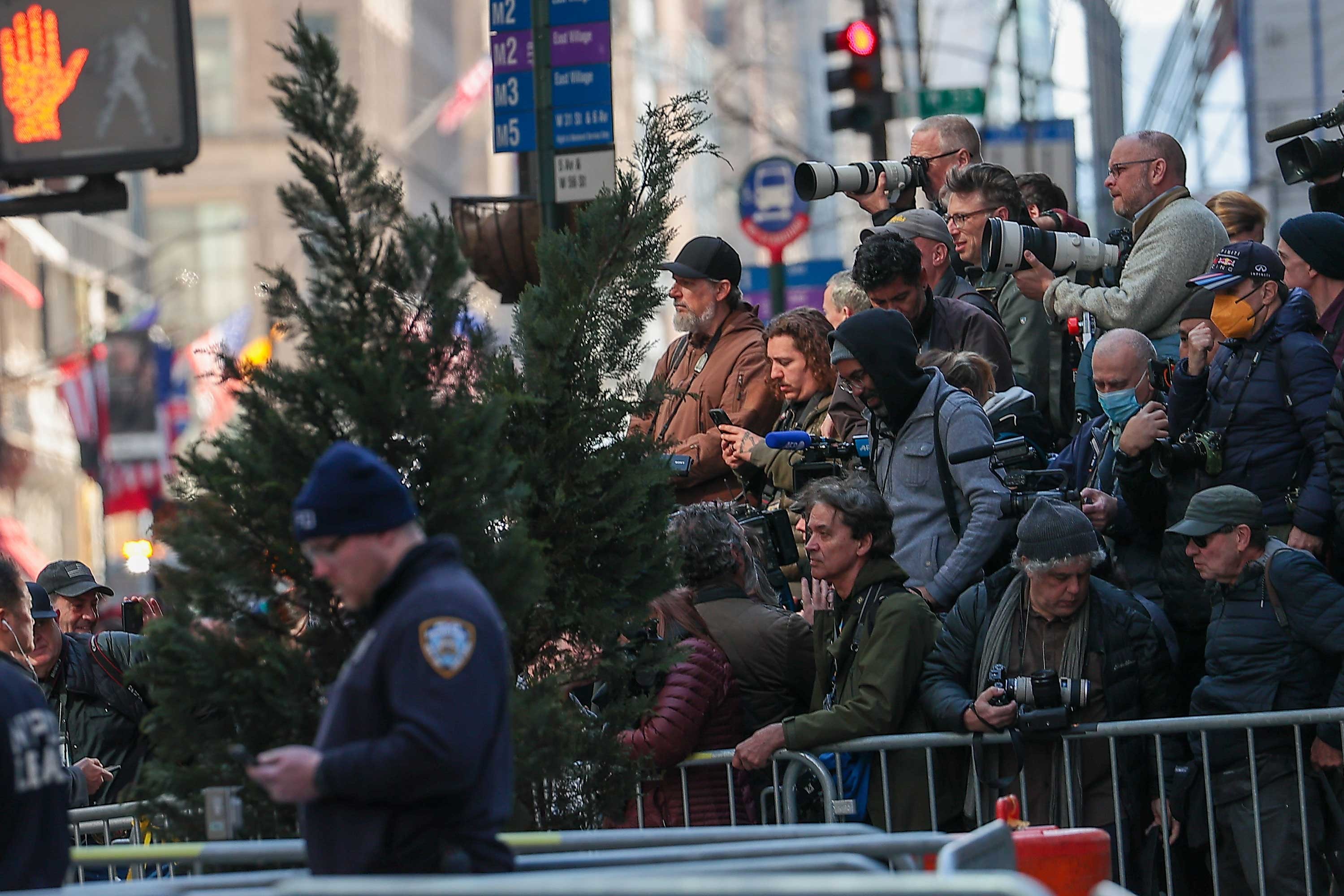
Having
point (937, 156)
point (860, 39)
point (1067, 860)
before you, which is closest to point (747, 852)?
point (1067, 860)

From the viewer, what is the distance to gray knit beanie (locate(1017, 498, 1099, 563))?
703 centimetres

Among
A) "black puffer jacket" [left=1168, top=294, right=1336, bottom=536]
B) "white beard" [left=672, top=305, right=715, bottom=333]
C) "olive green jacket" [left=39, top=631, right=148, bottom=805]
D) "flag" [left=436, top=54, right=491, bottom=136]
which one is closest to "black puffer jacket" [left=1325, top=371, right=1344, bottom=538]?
"black puffer jacket" [left=1168, top=294, right=1336, bottom=536]

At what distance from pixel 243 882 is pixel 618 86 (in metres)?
75.4

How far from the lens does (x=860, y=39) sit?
1542 centimetres

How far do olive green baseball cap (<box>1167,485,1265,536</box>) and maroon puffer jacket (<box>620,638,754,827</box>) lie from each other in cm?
173

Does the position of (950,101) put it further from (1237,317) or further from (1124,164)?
(1237,317)

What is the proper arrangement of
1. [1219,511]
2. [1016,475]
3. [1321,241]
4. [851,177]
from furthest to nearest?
[851,177] < [1321,241] < [1016,475] < [1219,511]

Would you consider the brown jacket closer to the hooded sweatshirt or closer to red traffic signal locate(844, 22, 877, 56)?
the hooded sweatshirt

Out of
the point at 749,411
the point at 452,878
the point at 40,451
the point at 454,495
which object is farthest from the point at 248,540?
the point at 40,451

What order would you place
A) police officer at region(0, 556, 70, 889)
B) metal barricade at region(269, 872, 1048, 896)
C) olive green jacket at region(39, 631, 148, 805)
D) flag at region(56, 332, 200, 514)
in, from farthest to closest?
flag at region(56, 332, 200, 514)
olive green jacket at region(39, 631, 148, 805)
police officer at region(0, 556, 70, 889)
metal barricade at region(269, 872, 1048, 896)

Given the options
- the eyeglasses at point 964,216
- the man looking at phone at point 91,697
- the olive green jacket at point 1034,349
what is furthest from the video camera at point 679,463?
the man looking at phone at point 91,697

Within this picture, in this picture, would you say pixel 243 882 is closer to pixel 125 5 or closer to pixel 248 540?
pixel 248 540

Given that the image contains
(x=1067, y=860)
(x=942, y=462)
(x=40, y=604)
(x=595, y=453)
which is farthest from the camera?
(x=40, y=604)

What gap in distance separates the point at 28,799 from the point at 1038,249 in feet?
16.2
